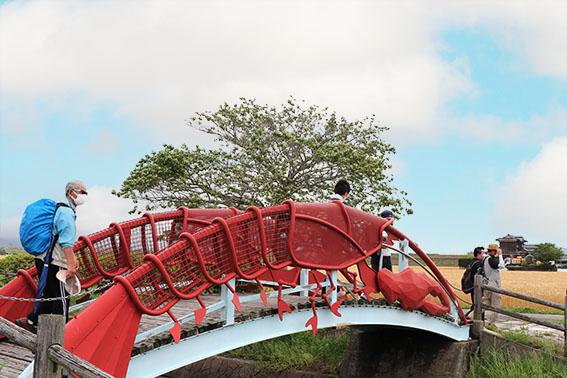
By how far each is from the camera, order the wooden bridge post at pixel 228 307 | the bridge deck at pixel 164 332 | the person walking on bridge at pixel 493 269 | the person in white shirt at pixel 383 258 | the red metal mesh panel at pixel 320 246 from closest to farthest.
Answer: the bridge deck at pixel 164 332
the wooden bridge post at pixel 228 307
the red metal mesh panel at pixel 320 246
the person in white shirt at pixel 383 258
the person walking on bridge at pixel 493 269

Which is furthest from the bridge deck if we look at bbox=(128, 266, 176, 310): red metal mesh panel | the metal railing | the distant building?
the distant building

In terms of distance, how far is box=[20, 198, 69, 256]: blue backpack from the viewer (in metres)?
6.86

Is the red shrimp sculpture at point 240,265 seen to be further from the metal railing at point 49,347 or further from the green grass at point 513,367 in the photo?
the green grass at point 513,367

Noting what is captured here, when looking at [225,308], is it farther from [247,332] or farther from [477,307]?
[477,307]

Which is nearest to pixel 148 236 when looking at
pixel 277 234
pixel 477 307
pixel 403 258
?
pixel 277 234

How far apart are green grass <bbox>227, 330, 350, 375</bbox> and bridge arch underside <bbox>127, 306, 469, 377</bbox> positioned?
2.75 meters

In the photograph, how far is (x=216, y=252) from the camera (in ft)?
23.8

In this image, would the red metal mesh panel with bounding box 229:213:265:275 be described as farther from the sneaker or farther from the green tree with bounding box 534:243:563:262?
the green tree with bounding box 534:243:563:262

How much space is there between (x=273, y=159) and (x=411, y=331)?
30.7 feet

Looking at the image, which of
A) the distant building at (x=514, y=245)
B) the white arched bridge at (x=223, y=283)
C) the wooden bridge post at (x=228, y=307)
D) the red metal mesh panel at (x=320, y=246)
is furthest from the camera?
the distant building at (x=514, y=245)

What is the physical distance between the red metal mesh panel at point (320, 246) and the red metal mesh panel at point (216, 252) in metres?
1.07

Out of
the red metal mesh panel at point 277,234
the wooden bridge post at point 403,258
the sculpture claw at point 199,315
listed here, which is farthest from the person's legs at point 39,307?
the wooden bridge post at point 403,258

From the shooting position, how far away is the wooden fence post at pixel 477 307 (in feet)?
39.0

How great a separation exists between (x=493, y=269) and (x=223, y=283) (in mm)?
6766
